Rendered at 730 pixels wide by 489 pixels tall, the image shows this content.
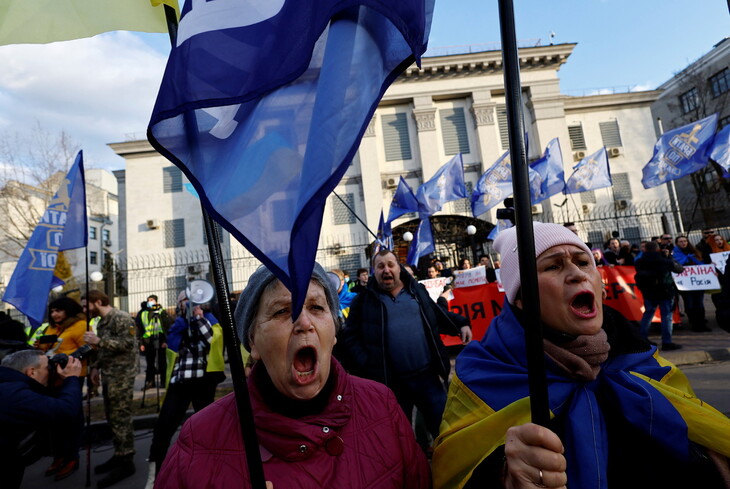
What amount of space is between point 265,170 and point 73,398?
3.65 m

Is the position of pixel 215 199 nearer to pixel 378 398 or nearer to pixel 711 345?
pixel 378 398

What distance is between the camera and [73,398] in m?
3.83

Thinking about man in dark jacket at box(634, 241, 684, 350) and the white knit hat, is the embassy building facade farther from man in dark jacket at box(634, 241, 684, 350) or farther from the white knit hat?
the white knit hat

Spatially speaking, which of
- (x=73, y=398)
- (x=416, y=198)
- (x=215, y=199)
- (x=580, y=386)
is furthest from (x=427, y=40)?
(x=416, y=198)

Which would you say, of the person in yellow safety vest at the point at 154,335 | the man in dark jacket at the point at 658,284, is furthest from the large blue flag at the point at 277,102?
the person in yellow safety vest at the point at 154,335

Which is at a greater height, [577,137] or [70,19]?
[577,137]

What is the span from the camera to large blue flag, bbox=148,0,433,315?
1.29 meters

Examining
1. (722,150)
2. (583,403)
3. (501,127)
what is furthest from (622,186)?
(583,403)

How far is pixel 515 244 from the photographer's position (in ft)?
6.51

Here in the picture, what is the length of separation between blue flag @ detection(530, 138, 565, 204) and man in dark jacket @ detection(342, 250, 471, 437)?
980cm

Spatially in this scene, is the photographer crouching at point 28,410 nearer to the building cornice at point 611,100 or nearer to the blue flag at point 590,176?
the blue flag at point 590,176

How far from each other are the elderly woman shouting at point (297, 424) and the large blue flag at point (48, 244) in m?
4.69

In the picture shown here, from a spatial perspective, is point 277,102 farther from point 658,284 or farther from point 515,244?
point 658,284

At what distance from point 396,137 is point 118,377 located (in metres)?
23.5
